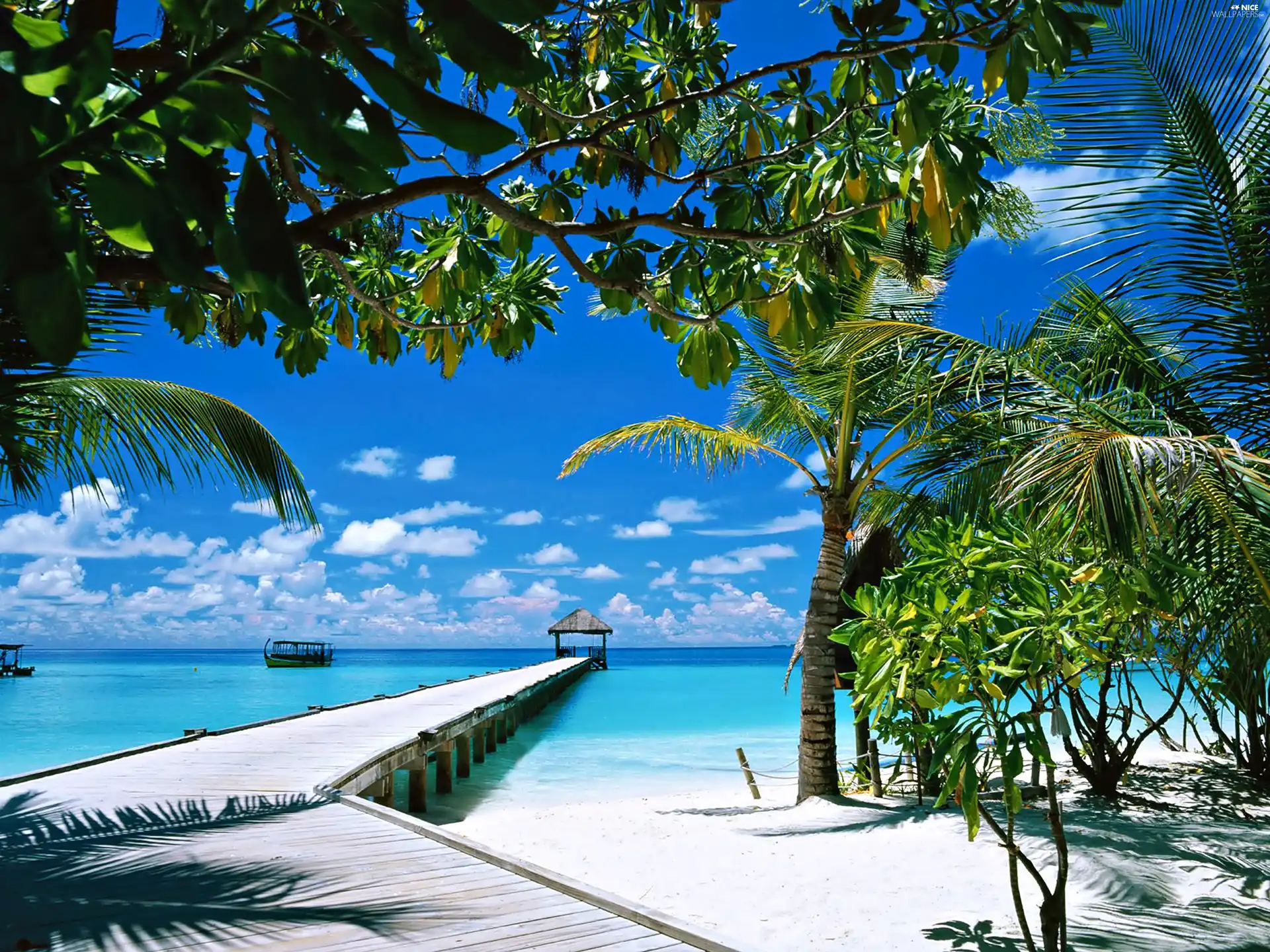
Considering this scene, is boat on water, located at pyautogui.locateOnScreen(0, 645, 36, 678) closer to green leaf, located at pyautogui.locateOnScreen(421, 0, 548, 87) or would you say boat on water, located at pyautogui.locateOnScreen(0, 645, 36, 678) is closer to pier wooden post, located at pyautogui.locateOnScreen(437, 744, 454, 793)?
pier wooden post, located at pyautogui.locateOnScreen(437, 744, 454, 793)

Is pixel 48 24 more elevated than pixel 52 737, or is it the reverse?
pixel 48 24

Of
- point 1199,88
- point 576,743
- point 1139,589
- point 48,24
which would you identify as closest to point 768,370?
point 1199,88

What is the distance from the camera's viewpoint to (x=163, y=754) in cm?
800

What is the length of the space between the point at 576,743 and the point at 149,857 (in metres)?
17.2

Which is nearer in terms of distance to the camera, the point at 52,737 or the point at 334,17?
the point at 334,17

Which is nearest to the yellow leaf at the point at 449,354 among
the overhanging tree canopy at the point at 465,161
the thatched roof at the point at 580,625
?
the overhanging tree canopy at the point at 465,161

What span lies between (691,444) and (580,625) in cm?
3521

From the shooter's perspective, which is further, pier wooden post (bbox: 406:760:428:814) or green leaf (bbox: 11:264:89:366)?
pier wooden post (bbox: 406:760:428:814)

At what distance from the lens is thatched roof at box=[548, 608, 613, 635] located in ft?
143

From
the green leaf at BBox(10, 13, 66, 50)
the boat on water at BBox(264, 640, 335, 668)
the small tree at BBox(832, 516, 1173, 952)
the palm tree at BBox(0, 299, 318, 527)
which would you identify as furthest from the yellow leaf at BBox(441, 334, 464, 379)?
the boat on water at BBox(264, 640, 335, 668)

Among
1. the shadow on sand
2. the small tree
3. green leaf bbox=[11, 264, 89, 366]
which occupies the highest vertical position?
green leaf bbox=[11, 264, 89, 366]

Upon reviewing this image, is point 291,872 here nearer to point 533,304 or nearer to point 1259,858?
point 533,304

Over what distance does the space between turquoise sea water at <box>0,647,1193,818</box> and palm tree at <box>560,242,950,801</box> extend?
294 cm

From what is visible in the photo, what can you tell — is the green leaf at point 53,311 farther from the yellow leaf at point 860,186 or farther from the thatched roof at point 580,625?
the thatched roof at point 580,625
